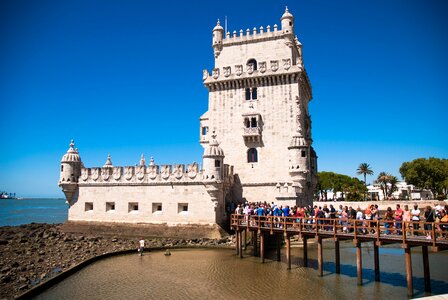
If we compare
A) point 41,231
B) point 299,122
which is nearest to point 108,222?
point 41,231

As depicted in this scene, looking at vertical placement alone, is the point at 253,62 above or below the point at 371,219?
above

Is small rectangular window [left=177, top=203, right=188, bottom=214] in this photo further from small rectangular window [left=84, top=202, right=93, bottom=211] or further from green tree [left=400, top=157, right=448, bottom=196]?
green tree [left=400, top=157, right=448, bottom=196]

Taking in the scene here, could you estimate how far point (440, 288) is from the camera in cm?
1866

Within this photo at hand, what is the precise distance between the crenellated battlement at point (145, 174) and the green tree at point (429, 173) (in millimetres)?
47490

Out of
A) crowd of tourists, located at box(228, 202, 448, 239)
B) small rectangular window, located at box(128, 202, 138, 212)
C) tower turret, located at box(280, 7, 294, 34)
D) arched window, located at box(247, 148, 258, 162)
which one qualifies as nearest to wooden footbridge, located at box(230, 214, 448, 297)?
crowd of tourists, located at box(228, 202, 448, 239)

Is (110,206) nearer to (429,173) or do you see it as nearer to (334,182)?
(429,173)

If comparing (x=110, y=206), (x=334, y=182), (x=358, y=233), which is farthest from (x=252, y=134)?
→ (x=334, y=182)

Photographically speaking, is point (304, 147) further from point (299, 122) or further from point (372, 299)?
point (372, 299)

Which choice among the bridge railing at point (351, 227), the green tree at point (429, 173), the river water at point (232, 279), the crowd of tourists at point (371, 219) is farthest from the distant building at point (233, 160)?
the green tree at point (429, 173)

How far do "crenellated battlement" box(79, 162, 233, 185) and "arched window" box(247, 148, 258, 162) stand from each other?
212 centimetres

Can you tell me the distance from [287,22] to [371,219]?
23751mm

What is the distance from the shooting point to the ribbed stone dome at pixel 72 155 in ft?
129

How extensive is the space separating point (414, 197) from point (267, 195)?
5508cm

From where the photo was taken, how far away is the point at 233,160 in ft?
120
